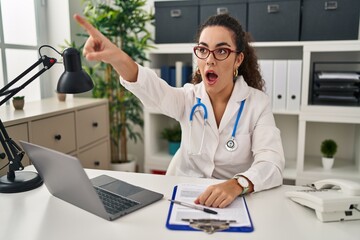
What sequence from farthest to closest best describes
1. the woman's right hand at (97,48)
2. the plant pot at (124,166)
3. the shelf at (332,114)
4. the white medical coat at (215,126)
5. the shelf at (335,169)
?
the plant pot at (124,166) < the shelf at (335,169) < the shelf at (332,114) < the white medical coat at (215,126) < the woman's right hand at (97,48)

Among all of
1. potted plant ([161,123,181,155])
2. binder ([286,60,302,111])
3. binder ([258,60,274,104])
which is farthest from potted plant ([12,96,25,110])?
binder ([286,60,302,111])

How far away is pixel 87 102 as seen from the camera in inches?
96.7

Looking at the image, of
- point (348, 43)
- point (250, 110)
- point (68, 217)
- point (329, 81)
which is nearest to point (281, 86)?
point (329, 81)

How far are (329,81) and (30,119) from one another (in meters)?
1.95

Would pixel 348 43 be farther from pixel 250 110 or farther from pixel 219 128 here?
pixel 219 128

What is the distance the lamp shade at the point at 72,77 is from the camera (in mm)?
1058

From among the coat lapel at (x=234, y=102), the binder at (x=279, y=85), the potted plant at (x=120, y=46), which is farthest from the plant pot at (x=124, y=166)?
the coat lapel at (x=234, y=102)

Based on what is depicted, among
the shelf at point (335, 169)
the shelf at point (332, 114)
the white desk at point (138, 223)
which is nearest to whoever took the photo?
the white desk at point (138, 223)

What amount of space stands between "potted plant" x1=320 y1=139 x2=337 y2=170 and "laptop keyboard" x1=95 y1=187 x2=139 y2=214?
1.86 metres

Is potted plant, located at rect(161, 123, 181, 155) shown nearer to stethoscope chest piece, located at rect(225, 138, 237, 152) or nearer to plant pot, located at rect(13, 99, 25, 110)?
plant pot, located at rect(13, 99, 25, 110)

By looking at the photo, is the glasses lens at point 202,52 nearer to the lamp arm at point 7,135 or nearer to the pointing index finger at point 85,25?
the pointing index finger at point 85,25

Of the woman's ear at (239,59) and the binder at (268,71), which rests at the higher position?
the woman's ear at (239,59)

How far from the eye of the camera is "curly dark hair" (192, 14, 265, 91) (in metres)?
1.50

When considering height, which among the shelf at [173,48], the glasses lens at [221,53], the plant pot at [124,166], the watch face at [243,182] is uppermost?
the shelf at [173,48]
